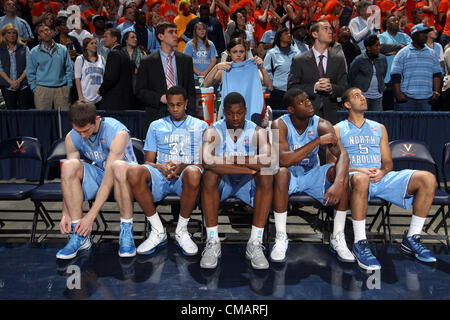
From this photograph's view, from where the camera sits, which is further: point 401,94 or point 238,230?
point 401,94

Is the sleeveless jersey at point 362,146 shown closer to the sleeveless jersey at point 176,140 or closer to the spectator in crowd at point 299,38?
the sleeveless jersey at point 176,140

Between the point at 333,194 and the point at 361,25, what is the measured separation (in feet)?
18.8

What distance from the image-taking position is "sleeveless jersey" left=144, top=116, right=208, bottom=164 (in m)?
4.29

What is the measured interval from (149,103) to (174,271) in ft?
7.09

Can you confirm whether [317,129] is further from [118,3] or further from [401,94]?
[118,3]

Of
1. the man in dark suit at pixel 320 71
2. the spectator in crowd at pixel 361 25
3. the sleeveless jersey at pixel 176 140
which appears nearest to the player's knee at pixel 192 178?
the sleeveless jersey at pixel 176 140

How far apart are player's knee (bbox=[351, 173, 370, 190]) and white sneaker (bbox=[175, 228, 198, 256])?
1400mm

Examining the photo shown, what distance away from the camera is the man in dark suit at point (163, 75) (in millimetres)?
5215

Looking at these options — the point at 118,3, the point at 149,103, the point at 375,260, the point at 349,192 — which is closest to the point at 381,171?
the point at 349,192

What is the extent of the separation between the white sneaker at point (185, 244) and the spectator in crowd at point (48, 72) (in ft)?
12.8

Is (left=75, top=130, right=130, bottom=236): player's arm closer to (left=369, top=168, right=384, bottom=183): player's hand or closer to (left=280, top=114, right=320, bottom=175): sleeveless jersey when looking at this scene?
(left=280, top=114, right=320, bottom=175): sleeveless jersey

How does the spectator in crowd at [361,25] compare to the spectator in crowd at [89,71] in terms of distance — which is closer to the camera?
the spectator in crowd at [89,71]

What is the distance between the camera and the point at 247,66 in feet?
16.6

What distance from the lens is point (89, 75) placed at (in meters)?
6.86
